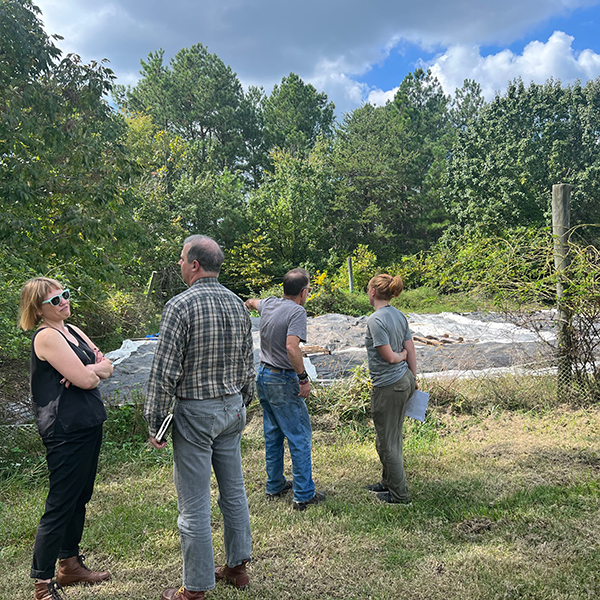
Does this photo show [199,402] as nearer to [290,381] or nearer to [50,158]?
[290,381]

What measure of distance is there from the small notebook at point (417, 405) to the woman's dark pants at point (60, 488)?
2.13 meters

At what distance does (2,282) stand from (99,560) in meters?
3.01

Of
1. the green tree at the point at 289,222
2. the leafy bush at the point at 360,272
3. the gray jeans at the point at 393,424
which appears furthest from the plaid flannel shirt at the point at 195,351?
the green tree at the point at 289,222

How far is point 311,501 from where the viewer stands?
364cm

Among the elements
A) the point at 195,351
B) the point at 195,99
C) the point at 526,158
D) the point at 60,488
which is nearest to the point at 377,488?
the point at 195,351

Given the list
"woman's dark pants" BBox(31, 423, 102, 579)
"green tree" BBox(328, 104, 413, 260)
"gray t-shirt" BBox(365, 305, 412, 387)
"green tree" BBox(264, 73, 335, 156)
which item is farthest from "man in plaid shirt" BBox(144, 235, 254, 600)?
"green tree" BBox(264, 73, 335, 156)

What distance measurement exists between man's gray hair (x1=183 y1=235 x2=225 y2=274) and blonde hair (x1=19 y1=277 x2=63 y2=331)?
75 cm

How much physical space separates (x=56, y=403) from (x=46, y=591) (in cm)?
91

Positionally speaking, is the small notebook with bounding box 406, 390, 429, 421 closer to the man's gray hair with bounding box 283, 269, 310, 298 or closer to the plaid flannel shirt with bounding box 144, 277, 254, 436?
the man's gray hair with bounding box 283, 269, 310, 298

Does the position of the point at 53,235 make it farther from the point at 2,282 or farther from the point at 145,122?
the point at 145,122

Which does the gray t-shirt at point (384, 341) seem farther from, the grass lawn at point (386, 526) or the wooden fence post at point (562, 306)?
the wooden fence post at point (562, 306)

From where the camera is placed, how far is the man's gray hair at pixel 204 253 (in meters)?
2.61

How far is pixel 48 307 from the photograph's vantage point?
2637 mm

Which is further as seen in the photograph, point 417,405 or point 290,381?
point 417,405
